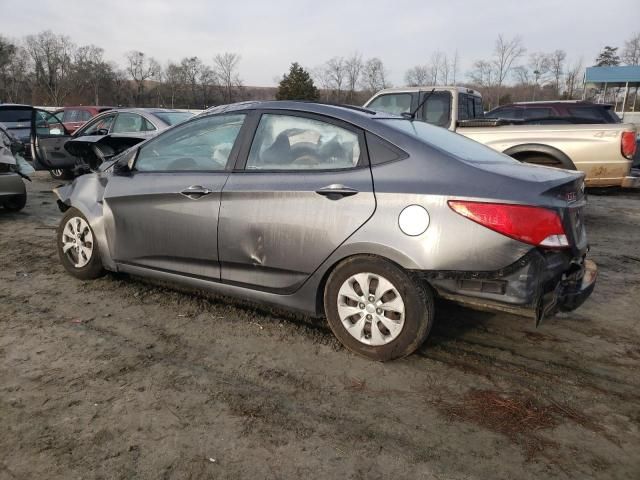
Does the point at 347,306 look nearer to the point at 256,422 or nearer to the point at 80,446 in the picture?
the point at 256,422

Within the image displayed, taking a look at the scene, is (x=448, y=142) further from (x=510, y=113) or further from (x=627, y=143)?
(x=510, y=113)

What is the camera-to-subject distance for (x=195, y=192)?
3559 millimetres

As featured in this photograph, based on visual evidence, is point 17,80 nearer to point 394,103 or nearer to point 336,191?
point 394,103

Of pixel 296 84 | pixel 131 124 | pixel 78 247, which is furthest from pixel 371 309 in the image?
pixel 296 84

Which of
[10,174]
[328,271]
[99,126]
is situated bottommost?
[328,271]

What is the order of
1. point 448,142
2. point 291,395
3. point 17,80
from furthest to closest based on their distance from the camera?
point 17,80, point 448,142, point 291,395

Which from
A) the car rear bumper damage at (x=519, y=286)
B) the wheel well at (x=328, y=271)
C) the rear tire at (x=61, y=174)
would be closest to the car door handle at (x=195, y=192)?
the wheel well at (x=328, y=271)

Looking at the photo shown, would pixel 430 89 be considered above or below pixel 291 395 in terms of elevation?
above

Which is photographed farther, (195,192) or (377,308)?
(195,192)

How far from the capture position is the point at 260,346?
3334mm

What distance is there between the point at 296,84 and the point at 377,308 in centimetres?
4227

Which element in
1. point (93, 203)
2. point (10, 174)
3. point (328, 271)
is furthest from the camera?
point (10, 174)

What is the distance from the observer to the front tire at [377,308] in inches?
114

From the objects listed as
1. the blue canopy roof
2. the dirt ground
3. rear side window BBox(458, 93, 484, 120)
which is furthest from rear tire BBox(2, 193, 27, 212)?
the blue canopy roof
